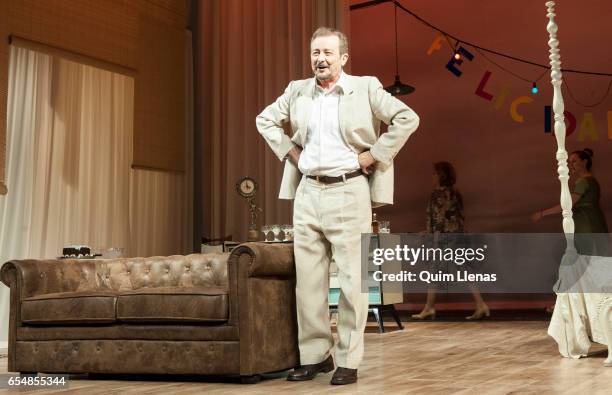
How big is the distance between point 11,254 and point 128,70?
2.01m

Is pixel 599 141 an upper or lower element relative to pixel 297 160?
upper

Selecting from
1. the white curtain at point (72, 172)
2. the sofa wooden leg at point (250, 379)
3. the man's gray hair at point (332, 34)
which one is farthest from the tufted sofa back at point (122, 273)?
the white curtain at point (72, 172)

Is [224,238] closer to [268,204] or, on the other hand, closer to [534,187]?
[268,204]

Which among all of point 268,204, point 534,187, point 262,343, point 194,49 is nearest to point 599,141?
point 534,187

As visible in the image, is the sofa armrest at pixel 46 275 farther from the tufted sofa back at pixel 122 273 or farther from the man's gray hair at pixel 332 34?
the man's gray hair at pixel 332 34

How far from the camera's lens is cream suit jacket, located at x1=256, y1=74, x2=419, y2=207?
325 cm

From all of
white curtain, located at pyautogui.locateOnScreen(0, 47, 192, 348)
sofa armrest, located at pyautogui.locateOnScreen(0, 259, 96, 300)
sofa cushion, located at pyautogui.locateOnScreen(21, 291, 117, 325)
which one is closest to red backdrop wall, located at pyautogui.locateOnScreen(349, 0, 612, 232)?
white curtain, located at pyautogui.locateOnScreen(0, 47, 192, 348)

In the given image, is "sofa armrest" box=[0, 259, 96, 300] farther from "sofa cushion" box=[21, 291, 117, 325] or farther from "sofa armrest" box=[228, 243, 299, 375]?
"sofa armrest" box=[228, 243, 299, 375]

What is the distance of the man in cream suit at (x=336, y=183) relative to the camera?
3213 millimetres

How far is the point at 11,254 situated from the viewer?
6207 millimetres

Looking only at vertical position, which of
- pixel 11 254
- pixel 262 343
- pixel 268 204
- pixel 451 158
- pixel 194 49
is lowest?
pixel 262 343

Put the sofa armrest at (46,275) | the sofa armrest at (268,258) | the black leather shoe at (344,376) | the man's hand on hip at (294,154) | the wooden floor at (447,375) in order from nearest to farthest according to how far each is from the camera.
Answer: the wooden floor at (447,375), the black leather shoe at (344,376), the sofa armrest at (268,258), the man's hand on hip at (294,154), the sofa armrest at (46,275)

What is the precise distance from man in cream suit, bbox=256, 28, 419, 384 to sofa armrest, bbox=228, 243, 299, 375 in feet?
0.37

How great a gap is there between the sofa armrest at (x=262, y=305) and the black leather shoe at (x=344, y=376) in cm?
32
